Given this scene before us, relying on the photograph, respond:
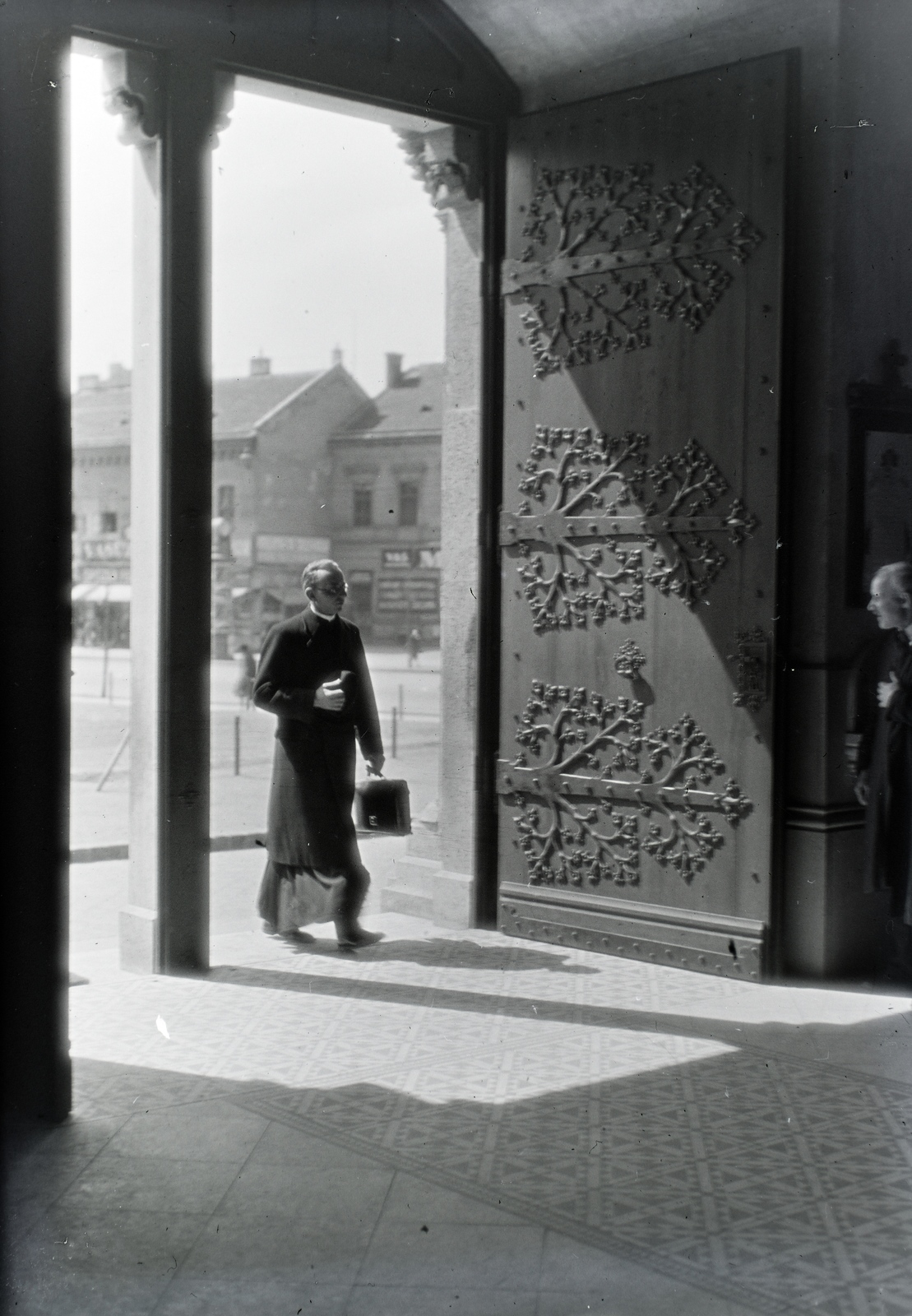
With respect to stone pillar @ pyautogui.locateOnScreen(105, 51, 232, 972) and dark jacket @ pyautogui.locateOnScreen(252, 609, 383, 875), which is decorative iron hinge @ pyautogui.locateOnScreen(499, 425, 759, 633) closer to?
dark jacket @ pyautogui.locateOnScreen(252, 609, 383, 875)

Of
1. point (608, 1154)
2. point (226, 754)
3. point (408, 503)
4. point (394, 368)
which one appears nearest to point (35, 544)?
point (608, 1154)

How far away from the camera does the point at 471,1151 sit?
177 inches

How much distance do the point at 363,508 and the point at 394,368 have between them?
4.18 m

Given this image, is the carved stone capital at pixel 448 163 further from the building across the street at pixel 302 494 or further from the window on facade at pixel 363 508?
the window on facade at pixel 363 508

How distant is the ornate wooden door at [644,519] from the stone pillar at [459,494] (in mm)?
219

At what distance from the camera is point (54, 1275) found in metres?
3.66

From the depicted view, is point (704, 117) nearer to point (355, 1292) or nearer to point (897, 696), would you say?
point (897, 696)

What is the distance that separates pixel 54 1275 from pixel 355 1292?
708 mm

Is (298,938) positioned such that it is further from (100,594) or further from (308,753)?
(100,594)

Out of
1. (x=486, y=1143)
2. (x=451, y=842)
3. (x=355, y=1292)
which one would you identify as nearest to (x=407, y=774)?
(x=451, y=842)

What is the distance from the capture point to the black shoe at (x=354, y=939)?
7.20m

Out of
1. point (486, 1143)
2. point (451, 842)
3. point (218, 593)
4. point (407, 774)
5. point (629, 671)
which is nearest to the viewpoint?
point (486, 1143)

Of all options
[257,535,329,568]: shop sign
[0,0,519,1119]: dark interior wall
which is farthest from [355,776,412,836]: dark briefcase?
[257,535,329,568]: shop sign

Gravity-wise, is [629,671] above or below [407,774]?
above
